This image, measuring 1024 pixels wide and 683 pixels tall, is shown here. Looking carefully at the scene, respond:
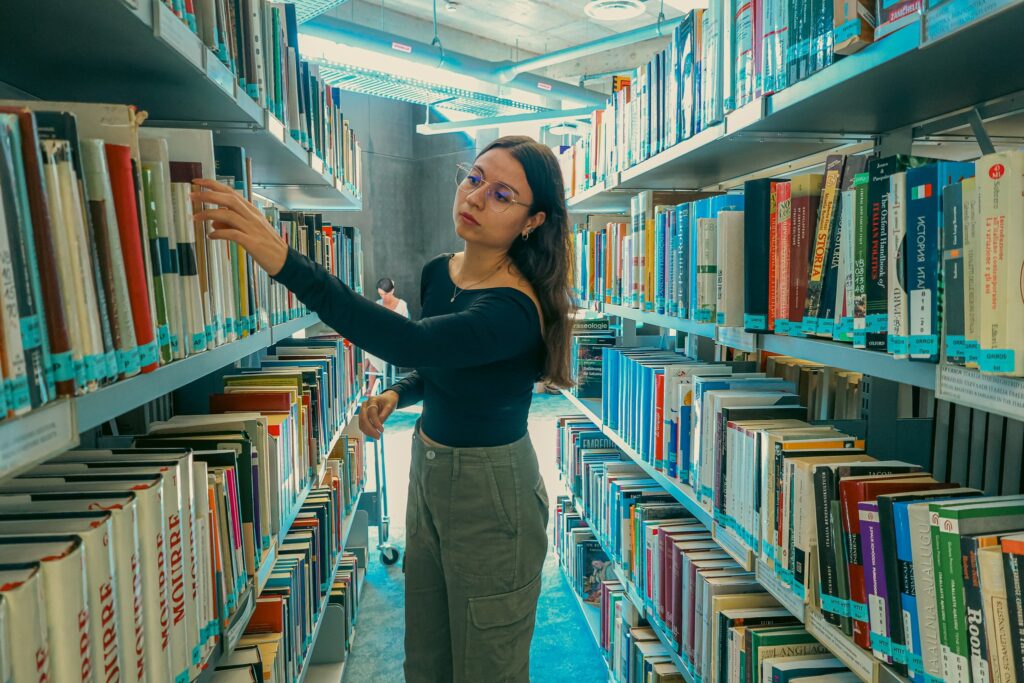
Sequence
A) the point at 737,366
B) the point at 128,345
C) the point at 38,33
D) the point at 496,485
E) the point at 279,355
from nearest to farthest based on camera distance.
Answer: the point at 128,345, the point at 38,33, the point at 496,485, the point at 737,366, the point at 279,355

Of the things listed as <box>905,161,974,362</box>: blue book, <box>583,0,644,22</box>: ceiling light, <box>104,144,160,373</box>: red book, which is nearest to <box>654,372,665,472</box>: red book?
<box>905,161,974,362</box>: blue book

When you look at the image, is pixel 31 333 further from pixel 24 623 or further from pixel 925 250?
pixel 925 250

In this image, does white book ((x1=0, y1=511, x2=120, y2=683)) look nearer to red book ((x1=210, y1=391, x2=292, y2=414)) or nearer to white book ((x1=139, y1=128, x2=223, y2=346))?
white book ((x1=139, y1=128, x2=223, y2=346))

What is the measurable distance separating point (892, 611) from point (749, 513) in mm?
479

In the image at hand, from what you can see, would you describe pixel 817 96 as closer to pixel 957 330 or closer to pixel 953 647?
pixel 957 330

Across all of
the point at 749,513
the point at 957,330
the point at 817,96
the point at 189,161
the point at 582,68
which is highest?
the point at 582,68

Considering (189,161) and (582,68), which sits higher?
(582,68)

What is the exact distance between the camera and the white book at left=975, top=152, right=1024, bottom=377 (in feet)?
2.71

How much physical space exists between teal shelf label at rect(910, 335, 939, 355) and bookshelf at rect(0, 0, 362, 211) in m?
1.15

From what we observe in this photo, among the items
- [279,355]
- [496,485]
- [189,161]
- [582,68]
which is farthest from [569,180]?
[582,68]

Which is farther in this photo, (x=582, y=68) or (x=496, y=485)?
(x=582, y=68)

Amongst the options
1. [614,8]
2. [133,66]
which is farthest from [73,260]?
[614,8]

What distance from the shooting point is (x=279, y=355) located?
9.04 ft

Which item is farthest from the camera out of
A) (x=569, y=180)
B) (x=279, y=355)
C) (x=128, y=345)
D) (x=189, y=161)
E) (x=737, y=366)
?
(x=569, y=180)
